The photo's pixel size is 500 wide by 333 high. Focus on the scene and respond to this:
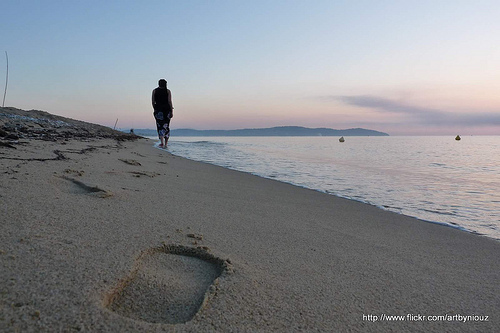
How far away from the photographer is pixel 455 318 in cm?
121

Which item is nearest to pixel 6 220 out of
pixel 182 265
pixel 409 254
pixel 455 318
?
pixel 182 265

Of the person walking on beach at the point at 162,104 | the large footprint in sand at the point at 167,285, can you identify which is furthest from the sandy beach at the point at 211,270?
the person walking on beach at the point at 162,104

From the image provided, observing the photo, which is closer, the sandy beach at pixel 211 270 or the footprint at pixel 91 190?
the sandy beach at pixel 211 270

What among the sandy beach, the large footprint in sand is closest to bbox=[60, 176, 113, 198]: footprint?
the sandy beach

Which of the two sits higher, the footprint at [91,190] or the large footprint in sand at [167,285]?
the footprint at [91,190]

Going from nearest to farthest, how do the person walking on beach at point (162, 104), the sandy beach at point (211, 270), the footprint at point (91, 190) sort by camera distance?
the sandy beach at point (211, 270) < the footprint at point (91, 190) < the person walking on beach at point (162, 104)

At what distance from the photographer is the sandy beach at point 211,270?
96cm

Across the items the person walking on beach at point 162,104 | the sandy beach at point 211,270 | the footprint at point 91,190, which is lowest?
the sandy beach at point 211,270

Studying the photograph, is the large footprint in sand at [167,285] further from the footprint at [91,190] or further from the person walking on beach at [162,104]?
the person walking on beach at [162,104]

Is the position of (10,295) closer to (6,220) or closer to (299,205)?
(6,220)

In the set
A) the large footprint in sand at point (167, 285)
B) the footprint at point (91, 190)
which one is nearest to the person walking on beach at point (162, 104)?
the footprint at point (91, 190)

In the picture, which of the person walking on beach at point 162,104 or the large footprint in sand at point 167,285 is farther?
the person walking on beach at point 162,104

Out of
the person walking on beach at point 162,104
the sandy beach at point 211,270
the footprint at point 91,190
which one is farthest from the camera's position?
the person walking on beach at point 162,104

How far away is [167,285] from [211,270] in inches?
9.4
